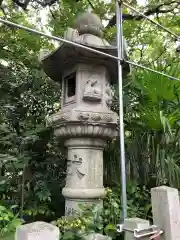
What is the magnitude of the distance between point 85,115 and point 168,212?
4.78 feet

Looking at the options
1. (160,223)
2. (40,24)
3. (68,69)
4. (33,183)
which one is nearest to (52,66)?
(68,69)

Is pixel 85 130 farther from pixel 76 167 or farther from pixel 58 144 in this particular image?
pixel 58 144

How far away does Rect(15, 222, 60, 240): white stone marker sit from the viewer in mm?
926

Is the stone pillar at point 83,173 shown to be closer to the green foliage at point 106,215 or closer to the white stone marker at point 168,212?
the green foliage at point 106,215

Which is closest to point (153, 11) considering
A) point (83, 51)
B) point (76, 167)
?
point (83, 51)

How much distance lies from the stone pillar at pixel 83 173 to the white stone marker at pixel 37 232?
5.33 ft

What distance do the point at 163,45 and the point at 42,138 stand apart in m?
4.42

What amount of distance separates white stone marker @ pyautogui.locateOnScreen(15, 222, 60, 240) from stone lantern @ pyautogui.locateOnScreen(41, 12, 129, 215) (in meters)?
1.62

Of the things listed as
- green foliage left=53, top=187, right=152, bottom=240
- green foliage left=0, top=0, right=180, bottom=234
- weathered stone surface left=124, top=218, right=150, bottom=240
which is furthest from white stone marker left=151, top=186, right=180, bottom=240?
green foliage left=0, top=0, right=180, bottom=234

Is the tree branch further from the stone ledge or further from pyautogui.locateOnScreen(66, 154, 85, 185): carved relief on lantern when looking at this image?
pyautogui.locateOnScreen(66, 154, 85, 185): carved relief on lantern

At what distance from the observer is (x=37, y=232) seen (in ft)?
3.08

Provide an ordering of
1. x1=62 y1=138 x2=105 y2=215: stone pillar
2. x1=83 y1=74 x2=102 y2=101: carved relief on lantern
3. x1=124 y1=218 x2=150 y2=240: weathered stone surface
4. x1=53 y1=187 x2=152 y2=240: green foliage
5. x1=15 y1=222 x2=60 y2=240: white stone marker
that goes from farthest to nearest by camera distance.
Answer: x1=83 y1=74 x2=102 y2=101: carved relief on lantern → x1=62 y1=138 x2=105 y2=215: stone pillar → x1=53 y1=187 x2=152 y2=240: green foliage → x1=124 y1=218 x2=150 y2=240: weathered stone surface → x1=15 y1=222 x2=60 y2=240: white stone marker

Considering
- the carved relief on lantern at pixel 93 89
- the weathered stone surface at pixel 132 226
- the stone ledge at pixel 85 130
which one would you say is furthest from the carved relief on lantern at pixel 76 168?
the weathered stone surface at pixel 132 226

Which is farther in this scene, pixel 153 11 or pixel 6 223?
pixel 153 11
